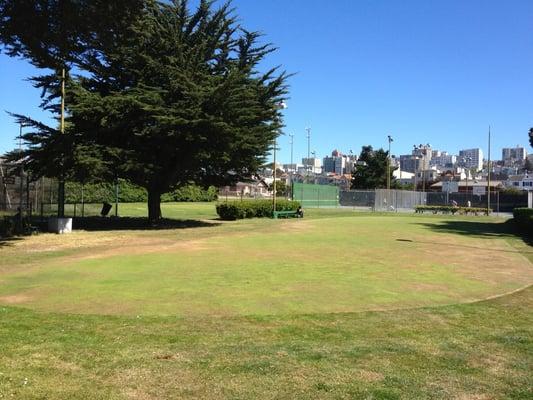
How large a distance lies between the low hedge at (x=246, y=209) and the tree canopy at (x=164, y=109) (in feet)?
18.4

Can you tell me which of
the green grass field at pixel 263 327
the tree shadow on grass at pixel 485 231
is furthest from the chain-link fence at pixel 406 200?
the green grass field at pixel 263 327

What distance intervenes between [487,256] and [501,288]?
636cm

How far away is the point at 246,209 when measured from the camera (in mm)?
37125

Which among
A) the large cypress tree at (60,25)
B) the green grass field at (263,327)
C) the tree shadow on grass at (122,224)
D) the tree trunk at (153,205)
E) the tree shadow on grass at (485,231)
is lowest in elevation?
the tree shadow on grass at (485,231)

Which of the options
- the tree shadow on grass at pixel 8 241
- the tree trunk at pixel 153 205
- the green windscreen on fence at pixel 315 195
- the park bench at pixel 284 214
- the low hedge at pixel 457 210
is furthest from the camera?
the green windscreen on fence at pixel 315 195

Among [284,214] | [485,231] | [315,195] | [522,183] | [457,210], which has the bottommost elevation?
[485,231]

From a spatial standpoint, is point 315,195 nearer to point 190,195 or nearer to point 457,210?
point 457,210

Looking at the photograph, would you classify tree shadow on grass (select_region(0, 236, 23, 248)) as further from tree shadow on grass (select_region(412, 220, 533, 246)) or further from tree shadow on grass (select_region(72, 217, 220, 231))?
tree shadow on grass (select_region(412, 220, 533, 246))

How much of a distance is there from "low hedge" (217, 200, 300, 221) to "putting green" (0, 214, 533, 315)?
13722mm

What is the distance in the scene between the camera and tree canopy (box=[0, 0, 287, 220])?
82.6ft

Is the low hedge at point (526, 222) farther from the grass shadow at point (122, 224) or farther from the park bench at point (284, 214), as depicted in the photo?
the grass shadow at point (122, 224)

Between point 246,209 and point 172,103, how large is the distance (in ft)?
40.3

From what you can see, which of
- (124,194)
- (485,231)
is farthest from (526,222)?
(124,194)

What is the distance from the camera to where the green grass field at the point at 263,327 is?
17.4 feet
